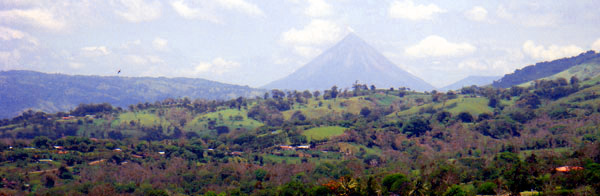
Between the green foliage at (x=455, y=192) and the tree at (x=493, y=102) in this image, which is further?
→ the tree at (x=493, y=102)

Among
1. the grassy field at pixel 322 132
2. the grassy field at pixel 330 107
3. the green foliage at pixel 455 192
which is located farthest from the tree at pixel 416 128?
the green foliage at pixel 455 192

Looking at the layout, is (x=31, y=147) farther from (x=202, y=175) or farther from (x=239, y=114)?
(x=239, y=114)

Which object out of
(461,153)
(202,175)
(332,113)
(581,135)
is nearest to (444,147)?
(461,153)

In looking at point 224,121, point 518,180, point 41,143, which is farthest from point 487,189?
point 224,121

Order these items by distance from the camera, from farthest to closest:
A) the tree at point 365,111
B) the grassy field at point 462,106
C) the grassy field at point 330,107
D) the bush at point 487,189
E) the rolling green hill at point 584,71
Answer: the rolling green hill at point 584,71 < the grassy field at point 330,107 < the tree at point 365,111 < the grassy field at point 462,106 < the bush at point 487,189

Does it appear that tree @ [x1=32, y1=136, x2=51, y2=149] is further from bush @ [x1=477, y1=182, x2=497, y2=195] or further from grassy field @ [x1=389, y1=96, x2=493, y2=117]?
grassy field @ [x1=389, y1=96, x2=493, y2=117]

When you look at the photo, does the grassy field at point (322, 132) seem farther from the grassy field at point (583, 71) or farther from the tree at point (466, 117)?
the grassy field at point (583, 71)

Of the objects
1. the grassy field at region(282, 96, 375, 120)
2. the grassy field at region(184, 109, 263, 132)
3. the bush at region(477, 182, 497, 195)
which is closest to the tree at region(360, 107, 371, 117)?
the grassy field at region(282, 96, 375, 120)
